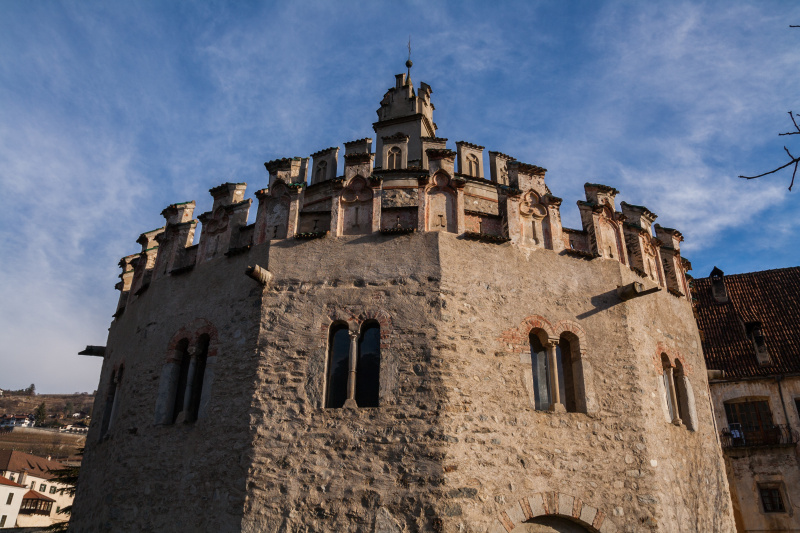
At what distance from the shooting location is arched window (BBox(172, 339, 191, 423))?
11312mm

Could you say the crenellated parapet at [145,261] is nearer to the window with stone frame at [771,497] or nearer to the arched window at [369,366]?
the arched window at [369,366]

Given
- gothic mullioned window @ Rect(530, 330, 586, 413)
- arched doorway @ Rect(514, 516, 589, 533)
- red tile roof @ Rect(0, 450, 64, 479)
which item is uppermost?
red tile roof @ Rect(0, 450, 64, 479)

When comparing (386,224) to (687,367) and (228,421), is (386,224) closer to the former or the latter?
(228,421)

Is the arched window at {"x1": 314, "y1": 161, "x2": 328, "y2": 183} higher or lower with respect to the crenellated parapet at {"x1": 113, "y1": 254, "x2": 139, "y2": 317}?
higher

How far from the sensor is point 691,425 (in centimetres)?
1209

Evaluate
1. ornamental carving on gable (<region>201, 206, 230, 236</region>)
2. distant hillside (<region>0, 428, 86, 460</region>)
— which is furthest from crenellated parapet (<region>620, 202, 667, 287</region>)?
distant hillside (<region>0, 428, 86, 460</region>)

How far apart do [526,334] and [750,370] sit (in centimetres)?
1200

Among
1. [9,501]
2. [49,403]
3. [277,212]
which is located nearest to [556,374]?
[277,212]

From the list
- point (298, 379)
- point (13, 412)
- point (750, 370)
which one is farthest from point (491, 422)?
point (13, 412)

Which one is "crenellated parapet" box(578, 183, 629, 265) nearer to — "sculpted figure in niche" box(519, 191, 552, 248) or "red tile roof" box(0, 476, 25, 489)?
"sculpted figure in niche" box(519, 191, 552, 248)

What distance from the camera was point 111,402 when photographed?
1369cm

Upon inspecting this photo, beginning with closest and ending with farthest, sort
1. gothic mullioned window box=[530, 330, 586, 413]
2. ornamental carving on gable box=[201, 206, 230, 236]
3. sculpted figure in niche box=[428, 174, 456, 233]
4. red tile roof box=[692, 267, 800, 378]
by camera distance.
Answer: gothic mullioned window box=[530, 330, 586, 413] < sculpted figure in niche box=[428, 174, 456, 233] < ornamental carving on gable box=[201, 206, 230, 236] < red tile roof box=[692, 267, 800, 378]

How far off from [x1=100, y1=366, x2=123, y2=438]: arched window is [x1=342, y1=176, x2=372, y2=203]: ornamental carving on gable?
6787 millimetres

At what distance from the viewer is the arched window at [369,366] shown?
9.80 meters
